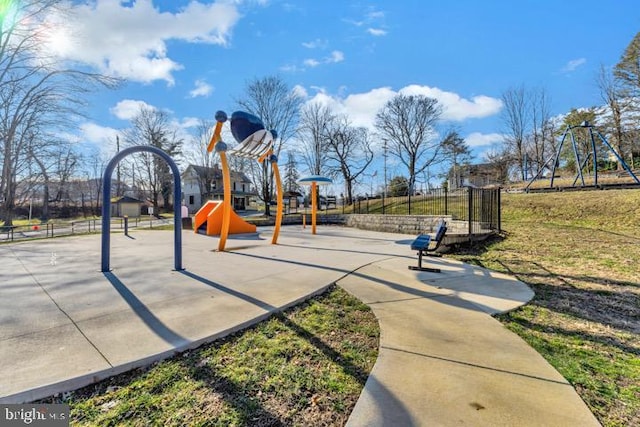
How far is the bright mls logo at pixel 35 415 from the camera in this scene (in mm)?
1885

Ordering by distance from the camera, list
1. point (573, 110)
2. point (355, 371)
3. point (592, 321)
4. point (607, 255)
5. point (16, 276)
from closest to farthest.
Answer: point (355, 371), point (592, 321), point (16, 276), point (607, 255), point (573, 110)

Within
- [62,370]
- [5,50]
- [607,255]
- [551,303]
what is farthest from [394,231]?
[5,50]

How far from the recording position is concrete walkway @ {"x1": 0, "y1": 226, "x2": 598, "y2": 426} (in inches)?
79.0

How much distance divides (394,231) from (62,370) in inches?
573

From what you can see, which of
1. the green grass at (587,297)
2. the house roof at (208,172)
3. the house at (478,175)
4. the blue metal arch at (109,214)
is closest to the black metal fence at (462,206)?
the green grass at (587,297)

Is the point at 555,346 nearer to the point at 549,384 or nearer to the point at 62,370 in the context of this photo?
the point at 549,384

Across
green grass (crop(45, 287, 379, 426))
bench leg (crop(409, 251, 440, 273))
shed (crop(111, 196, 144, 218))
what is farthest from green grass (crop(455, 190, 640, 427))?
shed (crop(111, 196, 144, 218))

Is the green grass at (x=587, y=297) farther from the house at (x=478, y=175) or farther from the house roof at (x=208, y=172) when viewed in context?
the house roof at (x=208, y=172)

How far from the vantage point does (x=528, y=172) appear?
40.7 m

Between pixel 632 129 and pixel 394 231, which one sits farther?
pixel 632 129

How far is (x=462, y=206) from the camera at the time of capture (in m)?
15.7

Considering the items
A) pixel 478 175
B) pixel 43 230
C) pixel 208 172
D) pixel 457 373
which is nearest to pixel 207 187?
pixel 208 172

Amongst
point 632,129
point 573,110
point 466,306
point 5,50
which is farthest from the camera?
point 573,110

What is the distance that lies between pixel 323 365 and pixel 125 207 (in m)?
46.8
